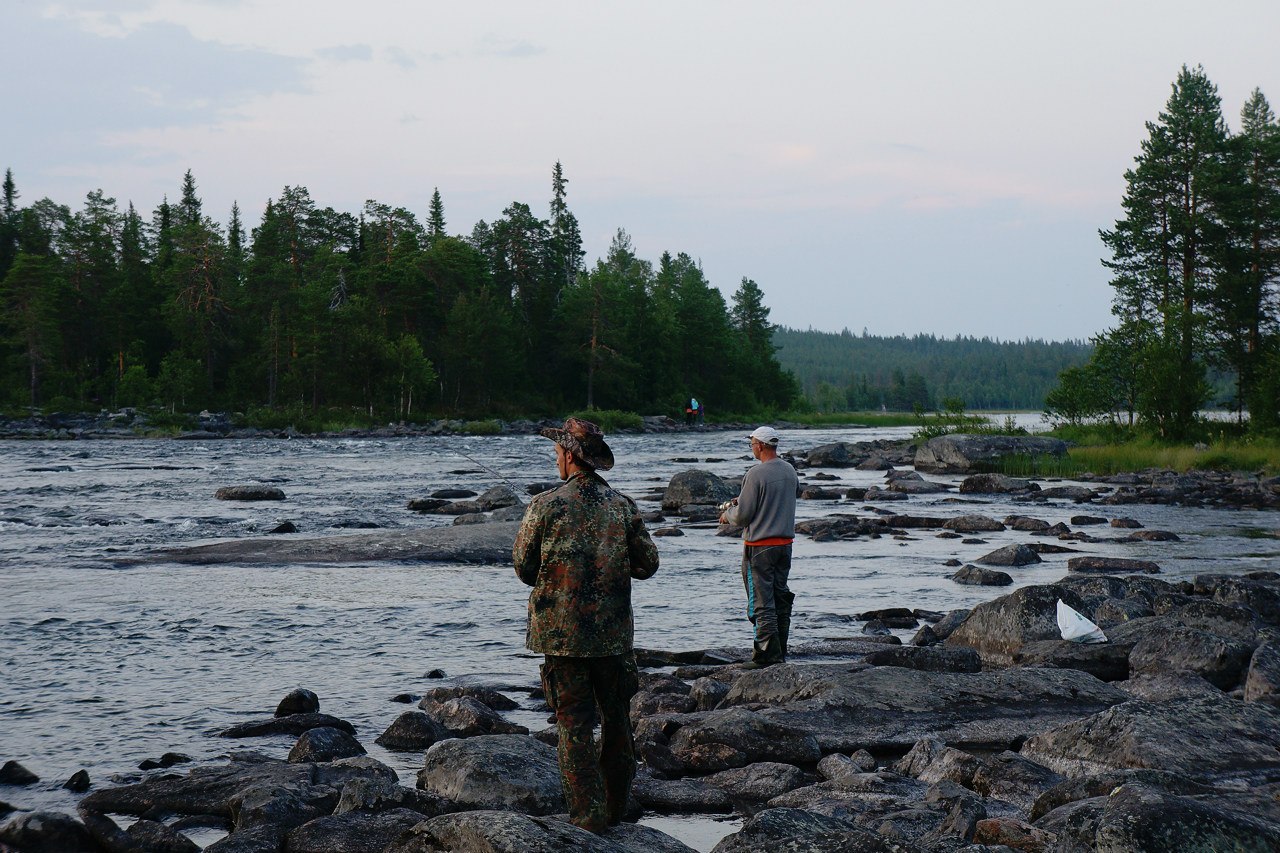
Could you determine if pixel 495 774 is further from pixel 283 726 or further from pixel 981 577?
pixel 981 577

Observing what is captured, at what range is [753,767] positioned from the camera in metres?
7.65

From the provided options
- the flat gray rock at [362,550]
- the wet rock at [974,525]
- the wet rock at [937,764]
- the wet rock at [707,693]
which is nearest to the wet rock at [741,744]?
the wet rock at [937,764]

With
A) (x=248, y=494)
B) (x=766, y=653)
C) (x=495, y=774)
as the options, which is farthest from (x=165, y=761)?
(x=248, y=494)

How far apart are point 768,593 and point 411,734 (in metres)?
3.68

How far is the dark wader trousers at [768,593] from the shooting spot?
412 inches

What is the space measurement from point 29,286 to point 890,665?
8752 cm

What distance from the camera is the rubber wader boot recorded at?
10492mm

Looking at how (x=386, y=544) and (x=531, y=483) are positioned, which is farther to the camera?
(x=531, y=483)

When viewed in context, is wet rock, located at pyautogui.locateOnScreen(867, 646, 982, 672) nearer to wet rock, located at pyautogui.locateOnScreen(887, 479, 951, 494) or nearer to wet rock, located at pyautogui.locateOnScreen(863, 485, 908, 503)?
wet rock, located at pyautogui.locateOnScreen(863, 485, 908, 503)

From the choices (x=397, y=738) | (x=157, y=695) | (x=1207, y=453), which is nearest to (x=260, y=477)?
(x=157, y=695)

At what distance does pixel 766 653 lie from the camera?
1056cm

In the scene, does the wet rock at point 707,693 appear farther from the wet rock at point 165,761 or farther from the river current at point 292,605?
the wet rock at point 165,761

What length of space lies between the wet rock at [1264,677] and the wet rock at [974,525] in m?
15.1

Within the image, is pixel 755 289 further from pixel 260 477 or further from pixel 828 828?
pixel 828 828
